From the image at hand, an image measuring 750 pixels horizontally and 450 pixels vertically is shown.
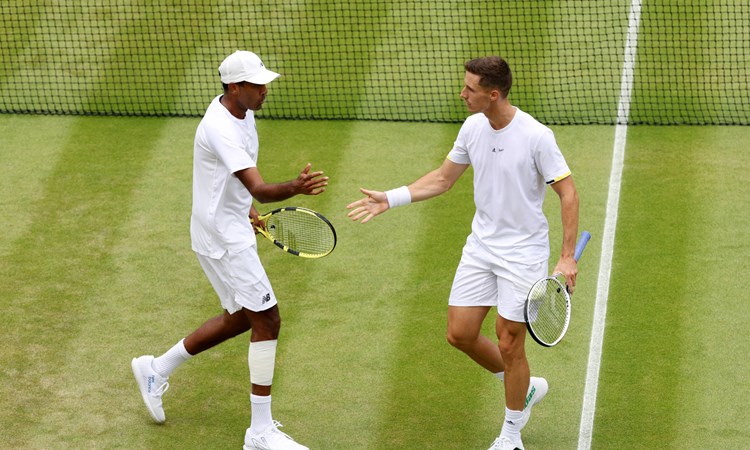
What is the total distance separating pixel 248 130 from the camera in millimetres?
8141

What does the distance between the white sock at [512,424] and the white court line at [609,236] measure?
0.49 m

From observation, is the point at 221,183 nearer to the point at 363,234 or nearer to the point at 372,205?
the point at 372,205

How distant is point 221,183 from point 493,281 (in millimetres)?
1787

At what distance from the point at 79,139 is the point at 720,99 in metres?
6.56

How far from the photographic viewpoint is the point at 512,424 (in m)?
8.21

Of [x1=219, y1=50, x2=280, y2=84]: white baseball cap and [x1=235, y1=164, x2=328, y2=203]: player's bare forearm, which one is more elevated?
[x1=219, y1=50, x2=280, y2=84]: white baseball cap

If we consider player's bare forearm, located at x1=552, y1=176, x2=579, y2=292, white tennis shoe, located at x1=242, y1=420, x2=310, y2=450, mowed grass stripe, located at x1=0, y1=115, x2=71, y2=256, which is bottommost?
white tennis shoe, located at x1=242, y1=420, x2=310, y2=450

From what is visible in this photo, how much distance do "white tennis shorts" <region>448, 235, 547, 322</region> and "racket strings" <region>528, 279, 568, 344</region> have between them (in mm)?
157

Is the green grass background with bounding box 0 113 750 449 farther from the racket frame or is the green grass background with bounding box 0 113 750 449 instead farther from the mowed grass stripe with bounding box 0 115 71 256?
the racket frame

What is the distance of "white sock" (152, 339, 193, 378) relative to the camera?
8.77 metres

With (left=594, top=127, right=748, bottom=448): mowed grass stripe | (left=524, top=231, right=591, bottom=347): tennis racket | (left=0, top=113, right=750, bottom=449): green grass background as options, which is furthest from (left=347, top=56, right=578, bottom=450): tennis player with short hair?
(left=594, top=127, right=748, bottom=448): mowed grass stripe

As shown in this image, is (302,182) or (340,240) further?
(340,240)

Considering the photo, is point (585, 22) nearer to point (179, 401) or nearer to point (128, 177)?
point (128, 177)

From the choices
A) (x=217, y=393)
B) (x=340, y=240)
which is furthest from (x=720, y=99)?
(x=217, y=393)
